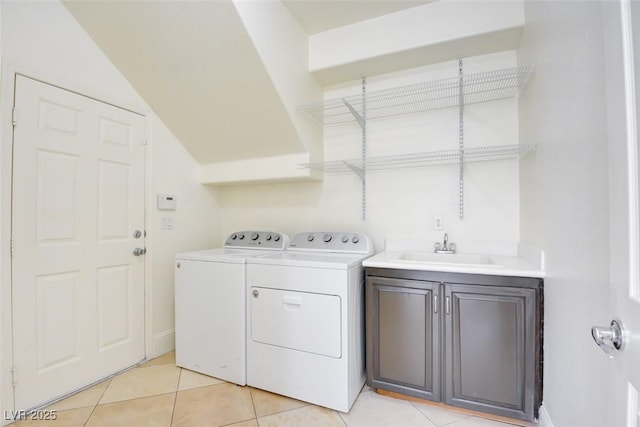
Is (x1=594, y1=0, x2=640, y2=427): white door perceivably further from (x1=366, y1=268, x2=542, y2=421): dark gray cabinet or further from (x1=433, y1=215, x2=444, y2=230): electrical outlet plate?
(x1=433, y1=215, x2=444, y2=230): electrical outlet plate

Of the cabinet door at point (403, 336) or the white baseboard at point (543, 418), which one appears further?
the cabinet door at point (403, 336)

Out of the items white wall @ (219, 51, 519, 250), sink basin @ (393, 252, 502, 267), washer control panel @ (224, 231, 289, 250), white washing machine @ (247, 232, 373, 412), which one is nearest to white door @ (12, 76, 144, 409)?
washer control panel @ (224, 231, 289, 250)

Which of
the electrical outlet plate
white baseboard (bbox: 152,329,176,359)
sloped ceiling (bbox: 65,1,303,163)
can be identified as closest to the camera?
sloped ceiling (bbox: 65,1,303,163)

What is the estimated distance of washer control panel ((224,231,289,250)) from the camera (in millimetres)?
2415

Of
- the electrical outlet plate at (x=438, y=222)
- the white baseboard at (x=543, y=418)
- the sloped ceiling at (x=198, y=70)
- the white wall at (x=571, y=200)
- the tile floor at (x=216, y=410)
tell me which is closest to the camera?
the white wall at (x=571, y=200)

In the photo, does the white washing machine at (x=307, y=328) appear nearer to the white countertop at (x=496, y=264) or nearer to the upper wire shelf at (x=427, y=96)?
the white countertop at (x=496, y=264)

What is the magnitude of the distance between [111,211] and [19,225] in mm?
506

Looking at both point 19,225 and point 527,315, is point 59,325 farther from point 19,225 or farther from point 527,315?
point 527,315

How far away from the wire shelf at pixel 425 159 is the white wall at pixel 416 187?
0.16 ft

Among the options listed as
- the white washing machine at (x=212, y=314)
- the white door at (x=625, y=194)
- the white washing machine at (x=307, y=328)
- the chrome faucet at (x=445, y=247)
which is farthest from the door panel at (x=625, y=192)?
the white washing machine at (x=212, y=314)

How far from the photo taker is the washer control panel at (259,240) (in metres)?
2.41

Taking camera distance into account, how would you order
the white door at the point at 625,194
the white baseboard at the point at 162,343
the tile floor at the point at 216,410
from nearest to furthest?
the white door at the point at 625,194
the tile floor at the point at 216,410
the white baseboard at the point at 162,343

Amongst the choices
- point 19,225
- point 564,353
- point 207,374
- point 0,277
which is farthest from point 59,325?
point 564,353

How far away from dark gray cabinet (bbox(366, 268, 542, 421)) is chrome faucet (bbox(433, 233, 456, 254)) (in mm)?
522
